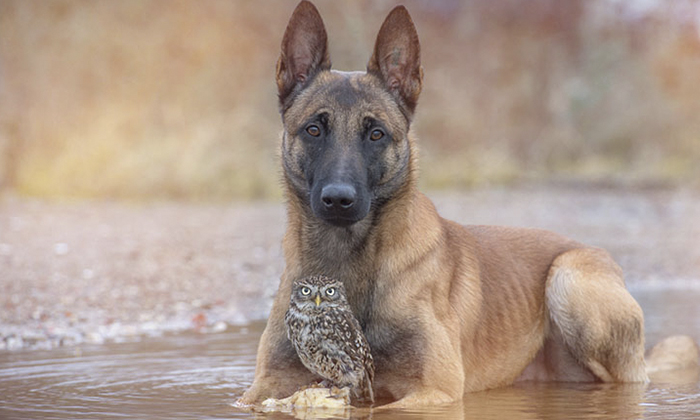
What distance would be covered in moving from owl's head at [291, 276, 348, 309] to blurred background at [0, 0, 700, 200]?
12.3m

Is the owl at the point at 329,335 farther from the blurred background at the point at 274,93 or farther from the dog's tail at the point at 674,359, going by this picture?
the blurred background at the point at 274,93

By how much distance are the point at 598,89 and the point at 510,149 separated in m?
3.16

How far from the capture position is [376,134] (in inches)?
202

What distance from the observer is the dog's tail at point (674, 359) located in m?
6.47

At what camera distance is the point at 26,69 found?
62.1 feet

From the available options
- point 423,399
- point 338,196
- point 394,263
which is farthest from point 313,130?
point 423,399

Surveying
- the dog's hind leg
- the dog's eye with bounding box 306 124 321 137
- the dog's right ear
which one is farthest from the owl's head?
Answer: the dog's hind leg

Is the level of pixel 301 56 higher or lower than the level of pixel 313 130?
higher

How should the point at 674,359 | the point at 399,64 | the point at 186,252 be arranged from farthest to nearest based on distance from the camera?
the point at 186,252, the point at 674,359, the point at 399,64

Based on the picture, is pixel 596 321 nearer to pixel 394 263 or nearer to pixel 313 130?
pixel 394 263

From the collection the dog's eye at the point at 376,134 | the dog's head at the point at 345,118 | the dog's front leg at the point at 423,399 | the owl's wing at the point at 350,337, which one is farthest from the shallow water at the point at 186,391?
the dog's eye at the point at 376,134

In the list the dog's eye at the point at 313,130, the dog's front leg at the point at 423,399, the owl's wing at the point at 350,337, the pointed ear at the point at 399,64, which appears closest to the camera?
the owl's wing at the point at 350,337

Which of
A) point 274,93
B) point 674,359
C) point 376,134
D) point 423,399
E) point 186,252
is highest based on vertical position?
point 274,93

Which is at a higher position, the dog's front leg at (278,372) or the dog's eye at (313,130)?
the dog's eye at (313,130)
